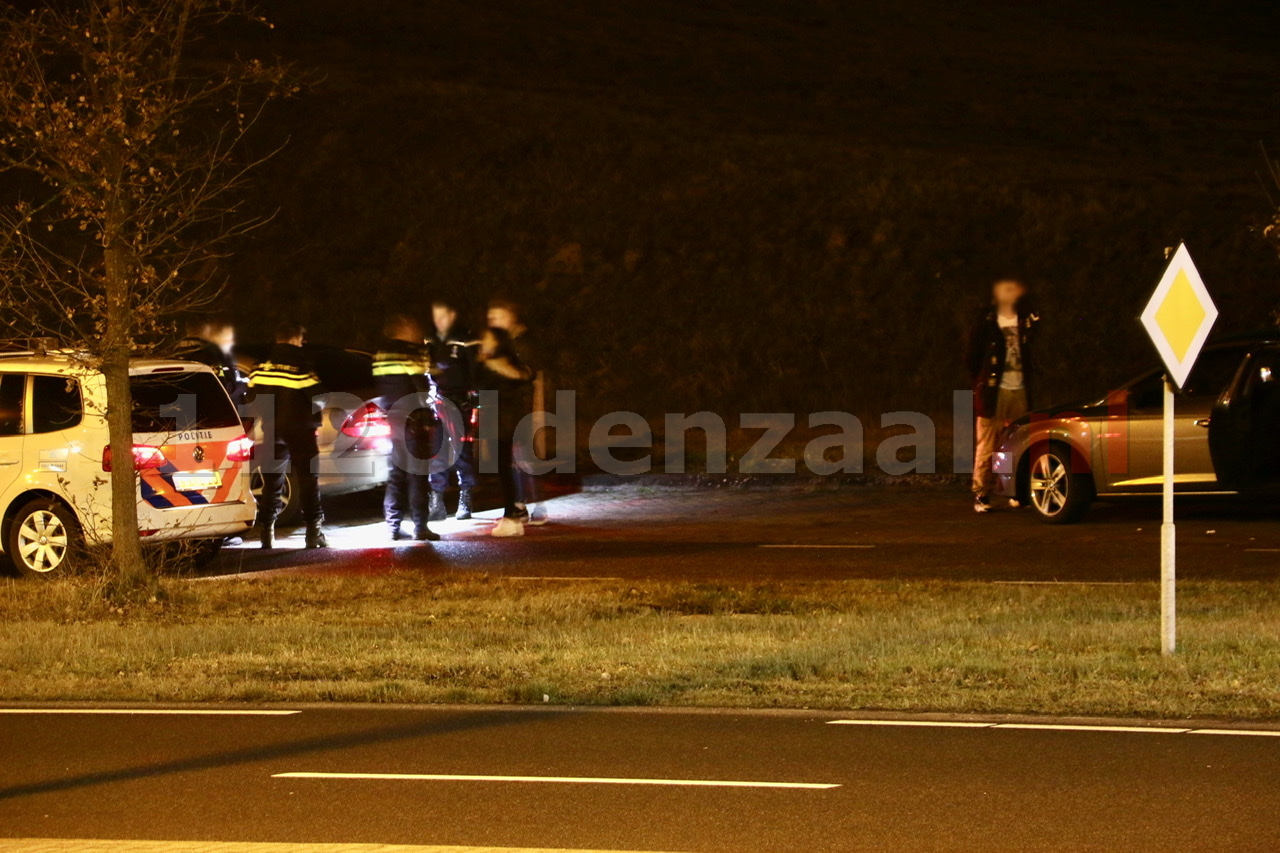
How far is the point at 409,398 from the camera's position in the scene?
16.1m

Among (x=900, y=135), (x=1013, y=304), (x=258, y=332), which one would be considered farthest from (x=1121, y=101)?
(x=1013, y=304)

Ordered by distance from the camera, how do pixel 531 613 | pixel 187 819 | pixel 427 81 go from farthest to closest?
pixel 427 81 → pixel 531 613 → pixel 187 819

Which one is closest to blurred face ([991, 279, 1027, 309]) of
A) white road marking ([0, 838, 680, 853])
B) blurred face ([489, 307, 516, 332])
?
blurred face ([489, 307, 516, 332])

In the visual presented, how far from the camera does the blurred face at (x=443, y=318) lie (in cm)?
1673

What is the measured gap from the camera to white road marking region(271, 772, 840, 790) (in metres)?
7.29

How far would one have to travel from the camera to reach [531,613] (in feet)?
39.8

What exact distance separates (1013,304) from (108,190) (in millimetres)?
9159

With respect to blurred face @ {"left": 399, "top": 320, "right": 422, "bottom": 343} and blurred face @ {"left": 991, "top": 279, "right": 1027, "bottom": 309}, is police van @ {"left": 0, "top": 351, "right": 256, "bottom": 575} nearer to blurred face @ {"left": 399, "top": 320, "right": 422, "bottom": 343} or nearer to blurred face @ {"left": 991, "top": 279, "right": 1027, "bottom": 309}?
blurred face @ {"left": 399, "top": 320, "right": 422, "bottom": 343}

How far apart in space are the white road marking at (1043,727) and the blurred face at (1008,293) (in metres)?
9.76

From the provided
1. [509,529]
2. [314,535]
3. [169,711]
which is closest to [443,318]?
[509,529]

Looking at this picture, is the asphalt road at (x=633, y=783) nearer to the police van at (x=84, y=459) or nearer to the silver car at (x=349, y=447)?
the police van at (x=84, y=459)

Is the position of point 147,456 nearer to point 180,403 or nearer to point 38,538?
point 180,403

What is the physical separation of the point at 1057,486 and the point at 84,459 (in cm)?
874

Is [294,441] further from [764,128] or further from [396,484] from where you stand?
[764,128]
